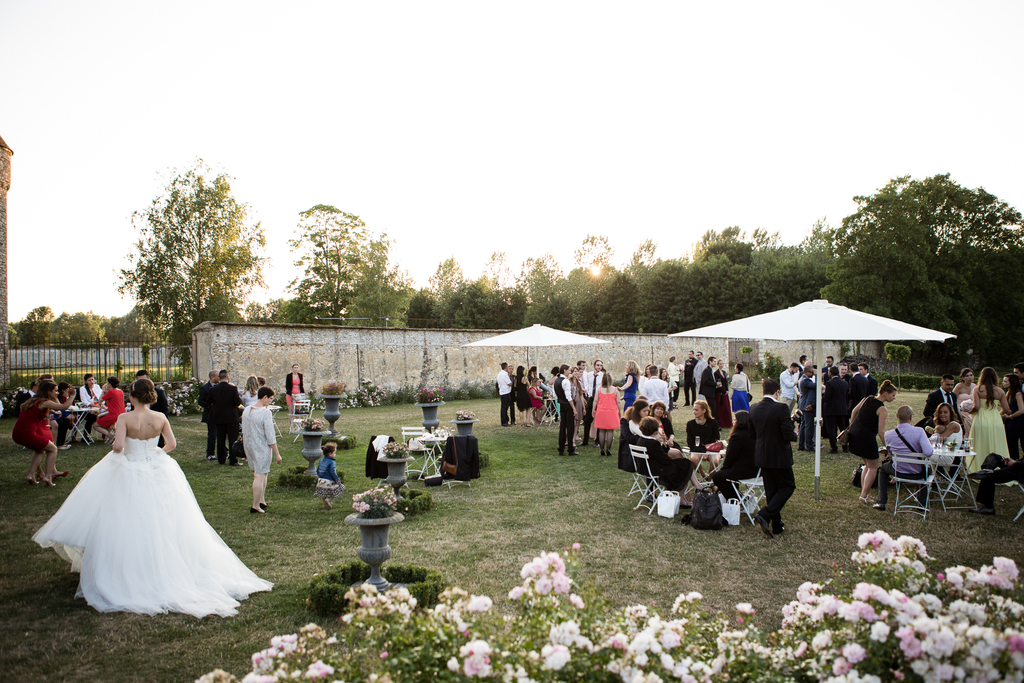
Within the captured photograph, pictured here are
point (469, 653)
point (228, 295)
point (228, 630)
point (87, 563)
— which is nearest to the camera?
point (469, 653)

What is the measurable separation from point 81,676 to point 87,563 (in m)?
1.43

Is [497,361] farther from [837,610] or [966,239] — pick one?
[966,239]

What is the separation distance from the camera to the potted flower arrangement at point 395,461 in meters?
8.27

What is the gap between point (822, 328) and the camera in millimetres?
7152

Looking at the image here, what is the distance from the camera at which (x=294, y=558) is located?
19.1 feet

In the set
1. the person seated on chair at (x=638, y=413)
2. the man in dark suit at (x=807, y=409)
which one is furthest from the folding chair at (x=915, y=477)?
the man in dark suit at (x=807, y=409)

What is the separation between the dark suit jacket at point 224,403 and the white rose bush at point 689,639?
8915mm

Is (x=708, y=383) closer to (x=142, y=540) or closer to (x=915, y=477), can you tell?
(x=915, y=477)

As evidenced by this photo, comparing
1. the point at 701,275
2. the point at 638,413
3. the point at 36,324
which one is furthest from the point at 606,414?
the point at 36,324

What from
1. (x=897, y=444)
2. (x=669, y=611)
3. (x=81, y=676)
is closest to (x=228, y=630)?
(x=81, y=676)

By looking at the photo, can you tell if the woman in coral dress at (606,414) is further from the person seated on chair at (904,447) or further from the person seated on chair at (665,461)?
the person seated on chair at (904,447)

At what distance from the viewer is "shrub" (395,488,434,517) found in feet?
23.9

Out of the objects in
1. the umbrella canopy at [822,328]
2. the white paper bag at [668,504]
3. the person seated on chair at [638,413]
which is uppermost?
the umbrella canopy at [822,328]

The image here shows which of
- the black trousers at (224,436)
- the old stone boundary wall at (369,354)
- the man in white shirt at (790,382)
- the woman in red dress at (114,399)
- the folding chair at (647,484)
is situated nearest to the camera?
the folding chair at (647,484)
